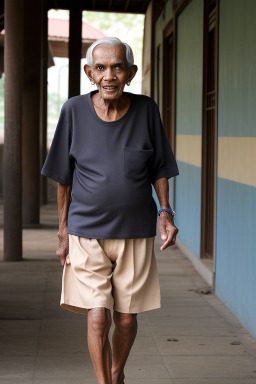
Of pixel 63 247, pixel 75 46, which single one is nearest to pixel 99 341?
pixel 63 247

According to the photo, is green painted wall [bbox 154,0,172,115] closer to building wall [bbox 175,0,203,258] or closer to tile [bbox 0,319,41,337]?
building wall [bbox 175,0,203,258]

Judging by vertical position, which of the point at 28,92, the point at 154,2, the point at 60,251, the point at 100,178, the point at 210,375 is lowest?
the point at 210,375

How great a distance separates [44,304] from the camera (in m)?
6.12

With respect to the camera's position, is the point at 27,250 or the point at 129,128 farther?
the point at 27,250

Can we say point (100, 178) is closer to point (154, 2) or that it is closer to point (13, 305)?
point (13, 305)

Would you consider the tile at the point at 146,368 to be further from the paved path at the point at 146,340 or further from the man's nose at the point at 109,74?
the man's nose at the point at 109,74

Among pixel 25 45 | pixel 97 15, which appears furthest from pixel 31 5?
pixel 97 15

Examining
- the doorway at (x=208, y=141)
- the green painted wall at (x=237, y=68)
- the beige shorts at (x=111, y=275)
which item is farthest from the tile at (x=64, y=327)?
Answer: the doorway at (x=208, y=141)

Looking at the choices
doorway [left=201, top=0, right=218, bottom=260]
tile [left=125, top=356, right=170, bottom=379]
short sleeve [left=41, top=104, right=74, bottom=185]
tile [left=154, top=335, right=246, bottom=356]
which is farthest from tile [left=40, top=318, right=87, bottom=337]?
doorway [left=201, top=0, right=218, bottom=260]

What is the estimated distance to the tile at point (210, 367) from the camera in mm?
4324

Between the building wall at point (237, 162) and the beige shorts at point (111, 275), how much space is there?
5.59ft

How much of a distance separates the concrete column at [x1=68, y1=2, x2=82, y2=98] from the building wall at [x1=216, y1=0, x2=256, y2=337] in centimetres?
834

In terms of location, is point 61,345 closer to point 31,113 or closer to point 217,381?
point 217,381

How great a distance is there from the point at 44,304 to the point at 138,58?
55715mm
